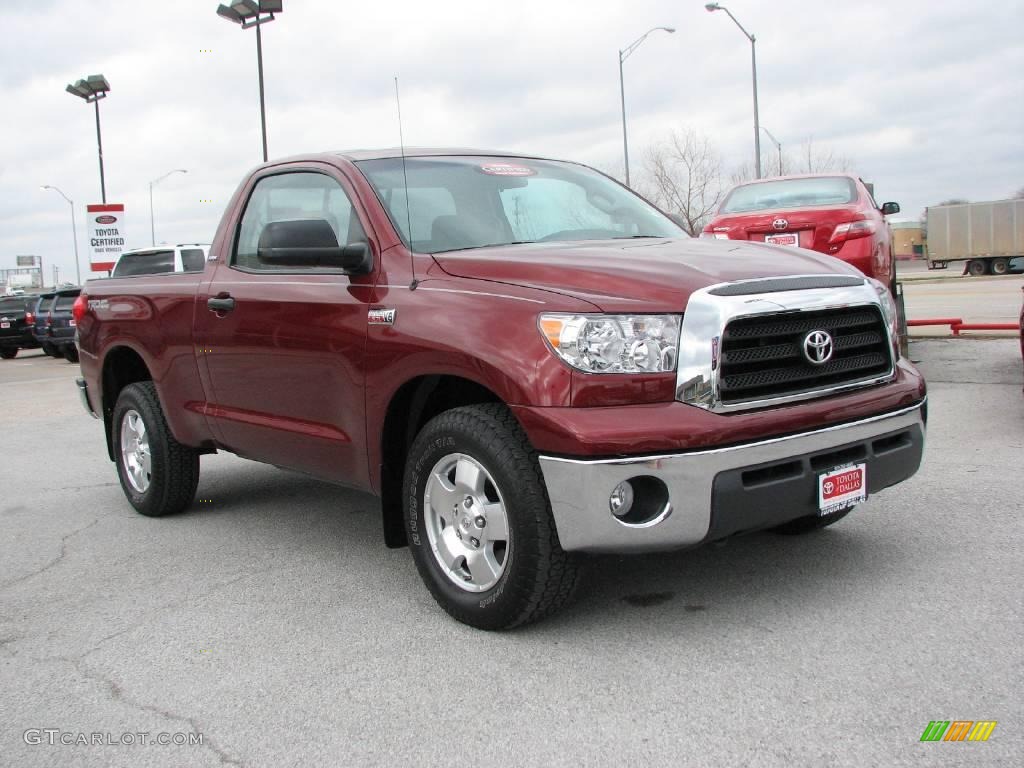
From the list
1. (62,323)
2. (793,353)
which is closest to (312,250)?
(793,353)

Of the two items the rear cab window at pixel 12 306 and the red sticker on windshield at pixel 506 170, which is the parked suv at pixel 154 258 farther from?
the red sticker on windshield at pixel 506 170

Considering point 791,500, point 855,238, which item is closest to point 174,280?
point 791,500

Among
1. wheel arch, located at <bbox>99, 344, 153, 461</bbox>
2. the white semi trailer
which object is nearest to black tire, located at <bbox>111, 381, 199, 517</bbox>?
wheel arch, located at <bbox>99, 344, 153, 461</bbox>

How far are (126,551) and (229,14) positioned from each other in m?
16.6

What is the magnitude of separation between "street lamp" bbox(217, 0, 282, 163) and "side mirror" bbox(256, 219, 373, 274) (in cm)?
1669

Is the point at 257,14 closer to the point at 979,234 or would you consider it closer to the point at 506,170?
the point at 506,170

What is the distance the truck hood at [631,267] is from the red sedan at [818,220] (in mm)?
4778

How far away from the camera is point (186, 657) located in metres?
3.72

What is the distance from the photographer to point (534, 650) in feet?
11.9

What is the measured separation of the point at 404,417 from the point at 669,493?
1.31 meters

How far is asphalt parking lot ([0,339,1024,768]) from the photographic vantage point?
9.59 ft

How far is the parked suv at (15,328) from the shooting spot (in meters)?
Result: 27.7

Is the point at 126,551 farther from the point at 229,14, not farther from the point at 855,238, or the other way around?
the point at 229,14
